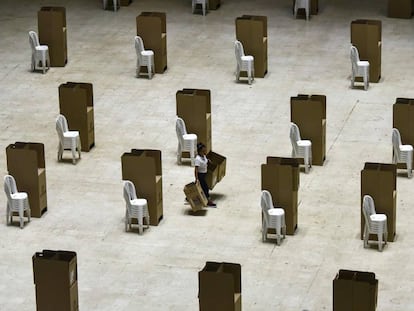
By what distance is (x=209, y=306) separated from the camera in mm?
25234

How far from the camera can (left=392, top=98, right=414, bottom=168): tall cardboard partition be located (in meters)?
32.2

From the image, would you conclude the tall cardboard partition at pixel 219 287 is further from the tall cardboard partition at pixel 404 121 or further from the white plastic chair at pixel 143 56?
the white plastic chair at pixel 143 56

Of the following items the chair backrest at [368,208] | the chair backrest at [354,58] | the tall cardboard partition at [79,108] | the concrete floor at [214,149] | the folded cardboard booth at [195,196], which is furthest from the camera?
the chair backrest at [354,58]

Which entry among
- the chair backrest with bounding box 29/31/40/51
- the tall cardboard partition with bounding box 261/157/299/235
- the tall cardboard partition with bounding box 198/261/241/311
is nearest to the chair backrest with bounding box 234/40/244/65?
the chair backrest with bounding box 29/31/40/51

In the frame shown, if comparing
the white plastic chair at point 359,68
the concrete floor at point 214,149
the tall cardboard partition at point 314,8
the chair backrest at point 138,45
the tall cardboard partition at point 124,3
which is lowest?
the concrete floor at point 214,149

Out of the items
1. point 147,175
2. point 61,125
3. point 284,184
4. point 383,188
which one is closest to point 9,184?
point 147,175

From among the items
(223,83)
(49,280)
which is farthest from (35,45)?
(49,280)

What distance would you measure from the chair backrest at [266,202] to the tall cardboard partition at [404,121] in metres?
4.30

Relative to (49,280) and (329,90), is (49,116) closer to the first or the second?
(329,90)

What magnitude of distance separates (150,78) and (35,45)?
307cm

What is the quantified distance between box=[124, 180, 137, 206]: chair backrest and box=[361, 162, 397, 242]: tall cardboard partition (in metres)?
4.42

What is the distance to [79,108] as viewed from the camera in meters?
33.6

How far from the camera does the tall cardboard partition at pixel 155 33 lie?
38.2 metres

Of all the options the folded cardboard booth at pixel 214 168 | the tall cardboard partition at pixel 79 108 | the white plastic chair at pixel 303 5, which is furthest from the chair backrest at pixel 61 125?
the white plastic chair at pixel 303 5
